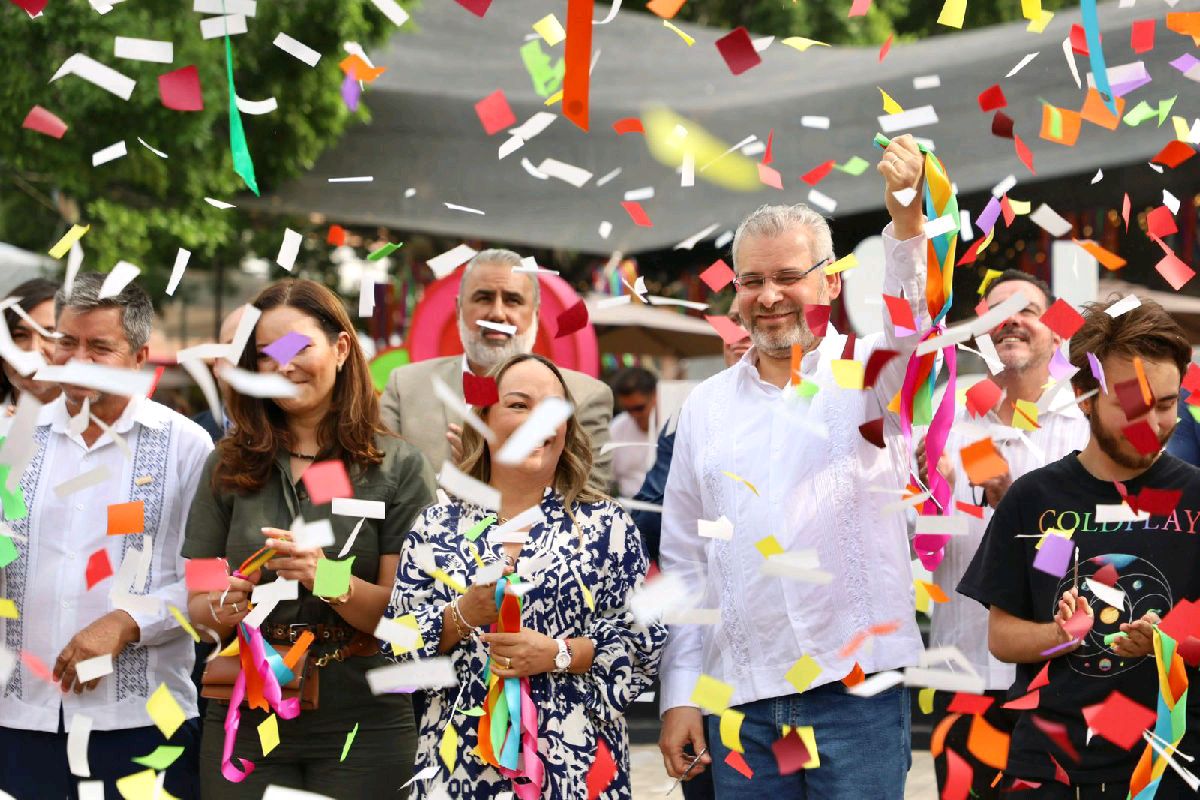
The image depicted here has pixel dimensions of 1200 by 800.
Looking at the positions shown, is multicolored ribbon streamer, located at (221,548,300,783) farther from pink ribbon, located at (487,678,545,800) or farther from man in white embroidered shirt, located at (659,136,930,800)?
man in white embroidered shirt, located at (659,136,930,800)

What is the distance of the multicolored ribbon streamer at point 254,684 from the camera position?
3.45m

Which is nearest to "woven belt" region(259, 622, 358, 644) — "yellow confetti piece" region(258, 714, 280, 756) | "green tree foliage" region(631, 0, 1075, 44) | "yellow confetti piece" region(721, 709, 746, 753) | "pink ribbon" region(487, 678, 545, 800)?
Answer: "yellow confetti piece" region(258, 714, 280, 756)

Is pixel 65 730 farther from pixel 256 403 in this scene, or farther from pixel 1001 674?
pixel 1001 674

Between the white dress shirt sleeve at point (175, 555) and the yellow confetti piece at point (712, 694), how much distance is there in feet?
4.00

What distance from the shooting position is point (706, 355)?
36.8 feet

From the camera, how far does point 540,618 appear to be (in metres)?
3.35

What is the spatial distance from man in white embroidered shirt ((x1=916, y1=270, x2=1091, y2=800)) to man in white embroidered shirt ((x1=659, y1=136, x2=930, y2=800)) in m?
0.66

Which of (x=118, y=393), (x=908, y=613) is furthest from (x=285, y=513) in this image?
(x=908, y=613)

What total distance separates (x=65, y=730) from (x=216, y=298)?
10.2 metres

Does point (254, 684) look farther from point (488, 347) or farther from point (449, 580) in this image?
point (488, 347)

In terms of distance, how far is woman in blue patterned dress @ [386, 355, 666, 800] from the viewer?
3.30m

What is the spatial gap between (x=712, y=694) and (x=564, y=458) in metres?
0.58

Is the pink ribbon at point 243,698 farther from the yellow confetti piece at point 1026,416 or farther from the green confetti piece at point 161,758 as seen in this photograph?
the yellow confetti piece at point 1026,416

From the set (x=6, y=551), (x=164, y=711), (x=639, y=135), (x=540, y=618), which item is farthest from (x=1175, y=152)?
(x=639, y=135)
